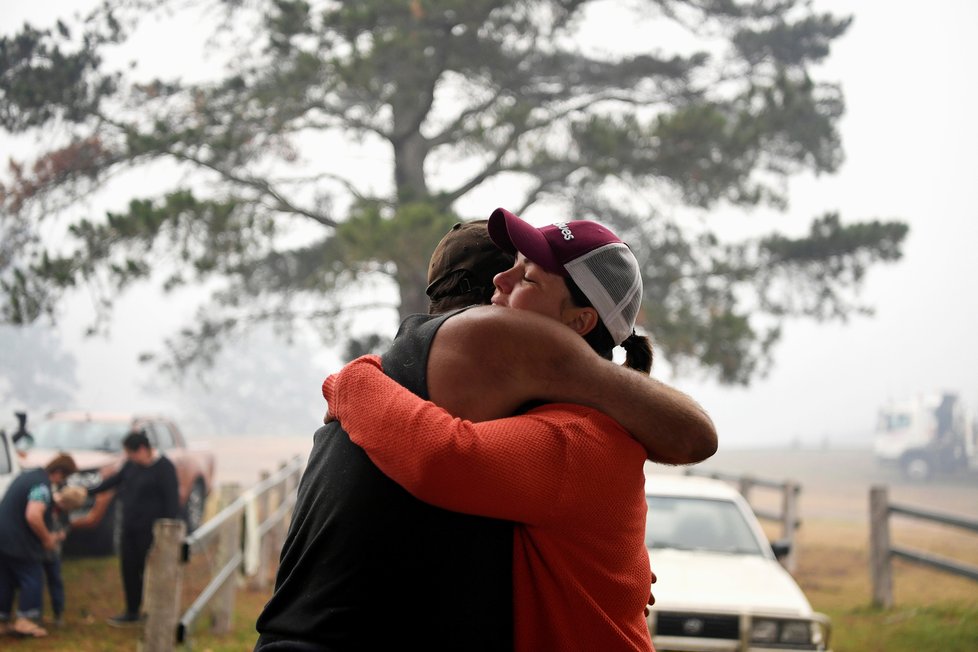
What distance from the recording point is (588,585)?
74.8 inches

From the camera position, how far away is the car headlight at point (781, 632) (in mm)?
6461

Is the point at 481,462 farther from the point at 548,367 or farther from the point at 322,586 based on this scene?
the point at 322,586

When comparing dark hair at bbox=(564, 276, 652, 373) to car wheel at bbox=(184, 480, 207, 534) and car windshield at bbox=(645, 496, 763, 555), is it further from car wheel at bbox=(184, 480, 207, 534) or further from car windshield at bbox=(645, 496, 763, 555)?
car wheel at bbox=(184, 480, 207, 534)

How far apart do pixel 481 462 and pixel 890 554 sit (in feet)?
35.1

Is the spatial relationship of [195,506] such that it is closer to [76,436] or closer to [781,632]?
[76,436]

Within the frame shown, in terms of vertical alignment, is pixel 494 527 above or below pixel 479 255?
below

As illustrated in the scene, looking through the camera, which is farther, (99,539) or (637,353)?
(99,539)

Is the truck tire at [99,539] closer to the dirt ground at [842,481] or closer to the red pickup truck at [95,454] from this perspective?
the red pickup truck at [95,454]

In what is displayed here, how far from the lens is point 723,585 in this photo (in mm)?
6949

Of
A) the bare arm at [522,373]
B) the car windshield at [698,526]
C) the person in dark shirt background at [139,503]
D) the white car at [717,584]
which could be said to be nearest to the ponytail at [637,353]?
the bare arm at [522,373]

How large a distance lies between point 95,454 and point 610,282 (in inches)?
431

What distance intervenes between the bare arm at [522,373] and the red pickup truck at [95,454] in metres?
9.23

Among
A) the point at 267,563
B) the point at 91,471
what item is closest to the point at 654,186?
the point at 267,563

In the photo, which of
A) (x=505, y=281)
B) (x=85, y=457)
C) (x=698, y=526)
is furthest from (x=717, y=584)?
(x=85, y=457)
